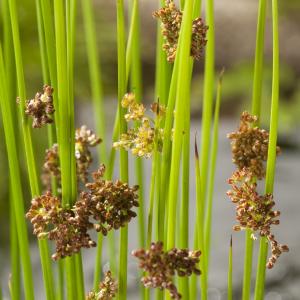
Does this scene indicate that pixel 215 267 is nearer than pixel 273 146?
No

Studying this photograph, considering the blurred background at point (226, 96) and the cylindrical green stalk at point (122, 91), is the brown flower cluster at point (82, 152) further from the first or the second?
the blurred background at point (226, 96)

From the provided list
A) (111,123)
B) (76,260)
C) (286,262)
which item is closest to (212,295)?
A: (286,262)

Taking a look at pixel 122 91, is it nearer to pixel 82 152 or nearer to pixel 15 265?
pixel 82 152

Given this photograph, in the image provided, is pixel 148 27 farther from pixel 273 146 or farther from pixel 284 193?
pixel 273 146

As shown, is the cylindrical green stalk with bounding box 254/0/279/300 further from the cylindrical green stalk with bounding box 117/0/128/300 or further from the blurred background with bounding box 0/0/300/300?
the blurred background with bounding box 0/0/300/300

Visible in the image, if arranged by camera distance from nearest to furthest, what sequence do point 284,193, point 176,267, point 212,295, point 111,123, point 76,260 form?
point 176,267
point 76,260
point 212,295
point 284,193
point 111,123

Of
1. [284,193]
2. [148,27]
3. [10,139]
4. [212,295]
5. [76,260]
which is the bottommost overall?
[212,295]

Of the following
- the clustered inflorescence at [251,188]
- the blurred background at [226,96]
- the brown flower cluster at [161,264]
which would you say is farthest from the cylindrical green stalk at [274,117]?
the blurred background at [226,96]

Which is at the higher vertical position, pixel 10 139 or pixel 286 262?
pixel 10 139

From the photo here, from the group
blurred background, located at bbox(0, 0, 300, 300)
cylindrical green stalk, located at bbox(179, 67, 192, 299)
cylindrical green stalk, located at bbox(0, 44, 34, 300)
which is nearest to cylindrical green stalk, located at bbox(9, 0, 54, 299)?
cylindrical green stalk, located at bbox(0, 44, 34, 300)
